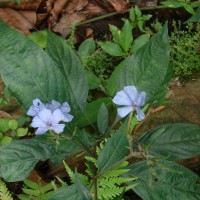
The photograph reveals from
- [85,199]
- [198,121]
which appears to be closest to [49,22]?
[198,121]

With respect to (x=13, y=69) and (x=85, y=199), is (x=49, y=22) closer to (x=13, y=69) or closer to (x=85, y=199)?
(x=13, y=69)

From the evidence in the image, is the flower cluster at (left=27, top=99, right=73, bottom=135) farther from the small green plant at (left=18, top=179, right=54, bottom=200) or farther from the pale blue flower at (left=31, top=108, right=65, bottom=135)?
the small green plant at (left=18, top=179, right=54, bottom=200)

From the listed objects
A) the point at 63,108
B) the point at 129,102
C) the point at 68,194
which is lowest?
the point at 68,194

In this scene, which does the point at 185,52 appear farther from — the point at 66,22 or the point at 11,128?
the point at 11,128

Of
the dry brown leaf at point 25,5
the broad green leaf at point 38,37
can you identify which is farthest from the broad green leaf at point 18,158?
the dry brown leaf at point 25,5

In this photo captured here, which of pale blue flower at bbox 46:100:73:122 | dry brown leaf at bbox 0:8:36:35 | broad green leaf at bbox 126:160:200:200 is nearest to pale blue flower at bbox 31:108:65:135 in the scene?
pale blue flower at bbox 46:100:73:122

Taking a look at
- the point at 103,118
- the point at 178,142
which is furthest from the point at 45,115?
the point at 178,142

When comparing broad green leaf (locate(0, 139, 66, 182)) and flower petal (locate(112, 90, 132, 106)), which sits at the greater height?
flower petal (locate(112, 90, 132, 106))
